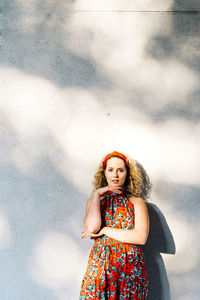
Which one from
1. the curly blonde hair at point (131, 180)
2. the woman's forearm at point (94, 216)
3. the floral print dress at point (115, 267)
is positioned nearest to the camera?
the floral print dress at point (115, 267)

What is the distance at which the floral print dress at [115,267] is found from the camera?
2107 mm

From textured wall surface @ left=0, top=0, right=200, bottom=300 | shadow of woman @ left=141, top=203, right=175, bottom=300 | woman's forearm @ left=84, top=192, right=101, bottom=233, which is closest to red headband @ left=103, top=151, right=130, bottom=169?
textured wall surface @ left=0, top=0, right=200, bottom=300

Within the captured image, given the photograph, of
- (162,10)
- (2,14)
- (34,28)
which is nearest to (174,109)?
(162,10)

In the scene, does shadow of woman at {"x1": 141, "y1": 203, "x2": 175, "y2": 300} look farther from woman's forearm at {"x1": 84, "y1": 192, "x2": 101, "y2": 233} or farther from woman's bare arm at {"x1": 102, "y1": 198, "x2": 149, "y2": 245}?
woman's forearm at {"x1": 84, "y1": 192, "x2": 101, "y2": 233}

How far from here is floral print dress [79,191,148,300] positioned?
6.91ft

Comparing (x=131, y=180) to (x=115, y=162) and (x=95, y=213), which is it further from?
(x=95, y=213)

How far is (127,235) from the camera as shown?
2.19 meters

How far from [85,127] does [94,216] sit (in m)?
0.83

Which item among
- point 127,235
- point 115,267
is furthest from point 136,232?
point 115,267

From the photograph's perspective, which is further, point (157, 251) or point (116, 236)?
point (157, 251)

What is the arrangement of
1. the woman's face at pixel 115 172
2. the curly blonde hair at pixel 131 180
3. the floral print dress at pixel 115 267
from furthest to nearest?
1. the curly blonde hair at pixel 131 180
2. the woman's face at pixel 115 172
3. the floral print dress at pixel 115 267

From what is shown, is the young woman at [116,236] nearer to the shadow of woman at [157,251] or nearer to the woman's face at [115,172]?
the woman's face at [115,172]

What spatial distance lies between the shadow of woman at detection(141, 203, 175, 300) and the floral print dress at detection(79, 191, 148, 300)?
16.3 inches

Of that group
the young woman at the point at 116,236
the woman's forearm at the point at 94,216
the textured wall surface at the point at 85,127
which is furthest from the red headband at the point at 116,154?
the woman's forearm at the point at 94,216
